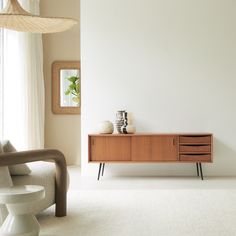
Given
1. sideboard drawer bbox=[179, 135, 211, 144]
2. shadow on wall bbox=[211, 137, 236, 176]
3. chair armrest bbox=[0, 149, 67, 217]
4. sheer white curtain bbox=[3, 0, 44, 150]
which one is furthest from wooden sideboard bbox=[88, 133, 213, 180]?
chair armrest bbox=[0, 149, 67, 217]

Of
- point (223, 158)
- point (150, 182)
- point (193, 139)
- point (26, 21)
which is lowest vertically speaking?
point (150, 182)

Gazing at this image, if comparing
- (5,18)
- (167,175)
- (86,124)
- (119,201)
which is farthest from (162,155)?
(5,18)

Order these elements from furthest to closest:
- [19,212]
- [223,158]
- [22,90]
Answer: [22,90] < [223,158] < [19,212]

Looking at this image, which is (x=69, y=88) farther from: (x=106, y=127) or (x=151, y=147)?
(x=151, y=147)

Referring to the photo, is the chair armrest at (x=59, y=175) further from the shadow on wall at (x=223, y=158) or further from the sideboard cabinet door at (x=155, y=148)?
the shadow on wall at (x=223, y=158)

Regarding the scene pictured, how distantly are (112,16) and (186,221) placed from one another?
367cm

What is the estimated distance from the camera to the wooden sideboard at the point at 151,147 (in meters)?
6.19

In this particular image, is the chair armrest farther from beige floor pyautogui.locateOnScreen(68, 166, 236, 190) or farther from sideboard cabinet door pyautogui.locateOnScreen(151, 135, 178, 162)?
sideboard cabinet door pyautogui.locateOnScreen(151, 135, 178, 162)

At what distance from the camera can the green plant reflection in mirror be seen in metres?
7.86

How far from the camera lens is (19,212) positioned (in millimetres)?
3205

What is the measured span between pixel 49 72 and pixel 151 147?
2617mm

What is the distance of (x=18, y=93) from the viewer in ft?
22.5


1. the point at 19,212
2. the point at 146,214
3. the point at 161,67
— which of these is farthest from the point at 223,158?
the point at 19,212

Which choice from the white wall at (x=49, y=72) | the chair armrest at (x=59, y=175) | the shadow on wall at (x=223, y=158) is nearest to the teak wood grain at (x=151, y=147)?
the shadow on wall at (x=223, y=158)
